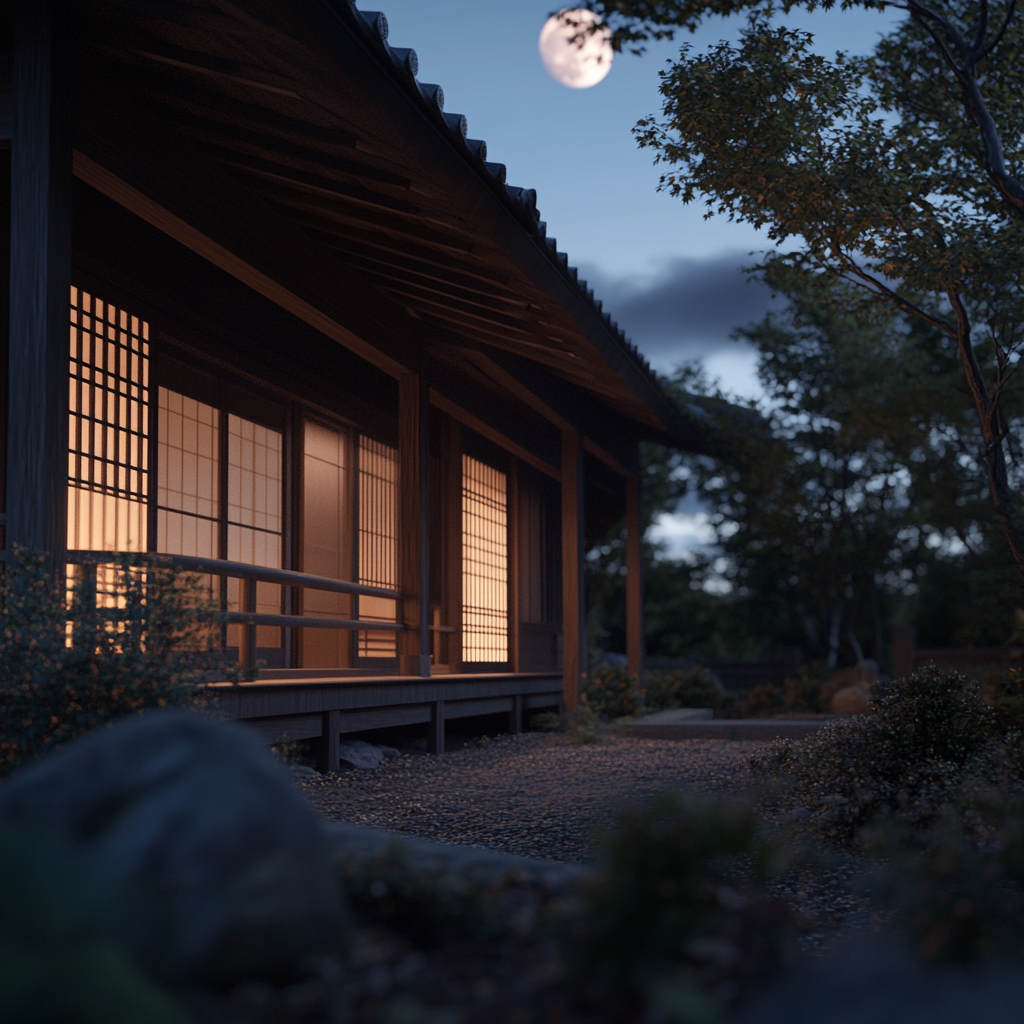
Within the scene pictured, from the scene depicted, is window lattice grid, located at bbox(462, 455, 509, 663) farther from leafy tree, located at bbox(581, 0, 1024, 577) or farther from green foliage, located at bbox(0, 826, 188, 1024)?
A: green foliage, located at bbox(0, 826, 188, 1024)

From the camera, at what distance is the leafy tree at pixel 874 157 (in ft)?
25.5

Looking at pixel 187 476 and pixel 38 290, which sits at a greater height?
pixel 38 290

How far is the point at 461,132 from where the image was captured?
18.7ft

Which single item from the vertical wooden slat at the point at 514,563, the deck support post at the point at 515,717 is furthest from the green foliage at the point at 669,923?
the vertical wooden slat at the point at 514,563

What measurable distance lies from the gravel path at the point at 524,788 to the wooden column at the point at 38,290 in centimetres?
237

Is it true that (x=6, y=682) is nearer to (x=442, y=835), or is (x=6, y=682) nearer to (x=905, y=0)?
(x=442, y=835)

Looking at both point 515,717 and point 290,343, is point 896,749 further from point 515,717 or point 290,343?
point 515,717

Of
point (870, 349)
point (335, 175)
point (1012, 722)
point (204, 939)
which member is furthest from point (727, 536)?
point (204, 939)

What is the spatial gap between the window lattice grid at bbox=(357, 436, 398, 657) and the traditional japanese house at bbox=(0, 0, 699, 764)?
0.13 ft

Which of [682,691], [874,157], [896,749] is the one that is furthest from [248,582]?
[682,691]

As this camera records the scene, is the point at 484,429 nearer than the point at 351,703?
No

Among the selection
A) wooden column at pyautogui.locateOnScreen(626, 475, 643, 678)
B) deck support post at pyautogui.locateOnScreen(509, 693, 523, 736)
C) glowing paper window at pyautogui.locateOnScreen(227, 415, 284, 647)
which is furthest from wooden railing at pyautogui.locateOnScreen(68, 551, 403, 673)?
wooden column at pyautogui.locateOnScreen(626, 475, 643, 678)

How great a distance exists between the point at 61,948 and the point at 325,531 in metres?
8.87

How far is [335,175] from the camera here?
6395 millimetres
